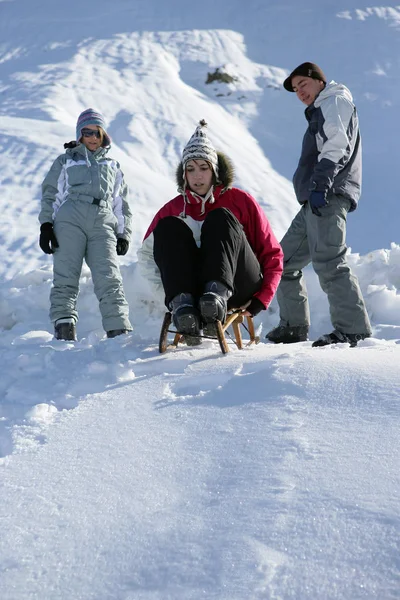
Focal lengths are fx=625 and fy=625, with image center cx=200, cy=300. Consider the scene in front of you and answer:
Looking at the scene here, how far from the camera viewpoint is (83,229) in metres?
3.74

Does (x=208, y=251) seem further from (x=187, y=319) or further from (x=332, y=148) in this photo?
(x=332, y=148)

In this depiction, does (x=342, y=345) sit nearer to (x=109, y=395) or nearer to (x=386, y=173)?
(x=109, y=395)

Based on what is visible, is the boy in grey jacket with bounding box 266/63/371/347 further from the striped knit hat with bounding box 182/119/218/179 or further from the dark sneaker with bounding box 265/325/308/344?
the striped knit hat with bounding box 182/119/218/179

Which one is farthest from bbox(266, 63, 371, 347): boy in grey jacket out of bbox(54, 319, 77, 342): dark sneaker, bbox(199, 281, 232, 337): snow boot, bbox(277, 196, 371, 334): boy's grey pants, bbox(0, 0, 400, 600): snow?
bbox(54, 319, 77, 342): dark sneaker

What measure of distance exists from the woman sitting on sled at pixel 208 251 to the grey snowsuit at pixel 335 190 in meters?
0.42

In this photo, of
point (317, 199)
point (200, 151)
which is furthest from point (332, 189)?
point (200, 151)

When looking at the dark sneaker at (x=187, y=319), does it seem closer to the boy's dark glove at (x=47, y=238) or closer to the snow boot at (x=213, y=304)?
the snow boot at (x=213, y=304)

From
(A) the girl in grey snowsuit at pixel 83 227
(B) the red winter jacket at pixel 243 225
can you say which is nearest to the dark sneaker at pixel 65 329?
(A) the girl in grey snowsuit at pixel 83 227

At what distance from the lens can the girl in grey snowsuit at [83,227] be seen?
3656 mm

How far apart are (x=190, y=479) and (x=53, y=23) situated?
80.7 feet

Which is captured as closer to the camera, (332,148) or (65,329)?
(332,148)

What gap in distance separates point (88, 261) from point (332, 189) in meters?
1.52

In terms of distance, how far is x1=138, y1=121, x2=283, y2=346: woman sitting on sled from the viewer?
2484 mm

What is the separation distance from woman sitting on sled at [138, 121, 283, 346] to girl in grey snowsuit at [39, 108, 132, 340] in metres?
0.73
